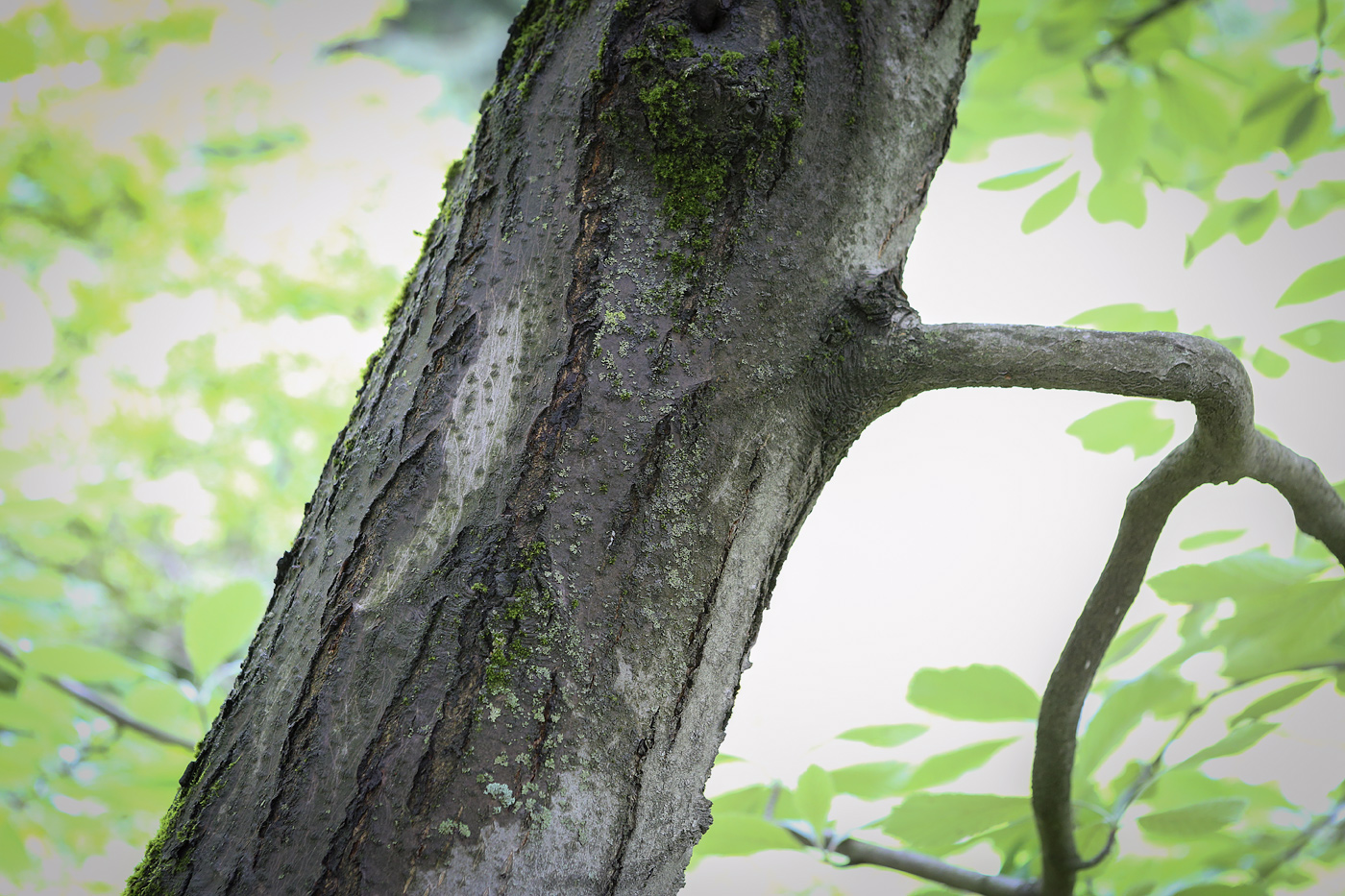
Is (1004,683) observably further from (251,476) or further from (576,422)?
(251,476)

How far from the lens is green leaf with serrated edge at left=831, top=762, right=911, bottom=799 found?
917mm

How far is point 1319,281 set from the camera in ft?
2.77

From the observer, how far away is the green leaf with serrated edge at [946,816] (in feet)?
2.44

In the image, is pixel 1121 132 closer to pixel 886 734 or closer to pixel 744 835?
pixel 886 734

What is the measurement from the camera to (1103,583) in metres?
0.61

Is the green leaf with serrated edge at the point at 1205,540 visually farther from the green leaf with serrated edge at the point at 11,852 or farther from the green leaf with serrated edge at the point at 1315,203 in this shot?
the green leaf with serrated edge at the point at 11,852

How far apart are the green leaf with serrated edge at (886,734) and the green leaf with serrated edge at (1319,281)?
676 millimetres

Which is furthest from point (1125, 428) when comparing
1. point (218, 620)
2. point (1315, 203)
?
point (218, 620)

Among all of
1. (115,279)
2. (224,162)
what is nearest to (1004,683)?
(224,162)

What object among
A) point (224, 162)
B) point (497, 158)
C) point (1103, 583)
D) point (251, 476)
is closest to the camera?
point (497, 158)

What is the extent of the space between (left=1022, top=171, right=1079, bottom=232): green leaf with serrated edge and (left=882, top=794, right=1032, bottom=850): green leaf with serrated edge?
2.57 ft

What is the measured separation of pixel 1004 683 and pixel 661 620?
527 mm

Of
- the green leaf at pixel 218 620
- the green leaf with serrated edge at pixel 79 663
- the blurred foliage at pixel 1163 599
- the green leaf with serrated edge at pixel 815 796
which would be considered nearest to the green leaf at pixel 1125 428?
the blurred foliage at pixel 1163 599

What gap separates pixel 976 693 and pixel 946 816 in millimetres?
126
